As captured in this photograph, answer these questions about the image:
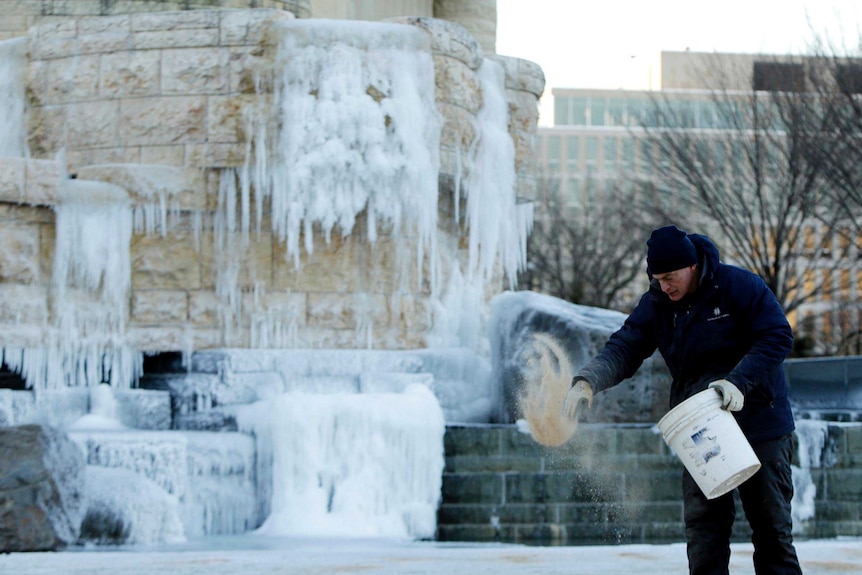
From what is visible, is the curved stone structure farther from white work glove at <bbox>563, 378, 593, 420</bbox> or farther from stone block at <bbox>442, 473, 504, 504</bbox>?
white work glove at <bbox>563, 378, 593, 420</bbox>

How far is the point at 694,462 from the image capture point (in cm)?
461

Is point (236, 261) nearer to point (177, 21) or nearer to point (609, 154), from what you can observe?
point (177, 21)

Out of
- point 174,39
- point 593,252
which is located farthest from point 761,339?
point 593,252

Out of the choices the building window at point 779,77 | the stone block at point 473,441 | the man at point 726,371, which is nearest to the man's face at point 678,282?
the man at point 726,371

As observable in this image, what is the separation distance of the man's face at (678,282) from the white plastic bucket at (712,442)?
40 centimetres

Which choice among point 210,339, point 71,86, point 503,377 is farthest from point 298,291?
point 71,86

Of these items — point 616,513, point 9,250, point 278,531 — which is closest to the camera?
point 278,531

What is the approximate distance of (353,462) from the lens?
10.1 m

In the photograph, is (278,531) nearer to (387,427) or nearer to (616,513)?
(387,427)

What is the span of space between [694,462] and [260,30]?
8411 mm

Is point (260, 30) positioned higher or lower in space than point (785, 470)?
higher

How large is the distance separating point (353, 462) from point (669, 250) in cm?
573

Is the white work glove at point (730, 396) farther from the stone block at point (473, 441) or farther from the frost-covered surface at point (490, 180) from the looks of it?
the frost-covered surface at point (490, 180)

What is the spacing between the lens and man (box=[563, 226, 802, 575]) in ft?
15.4
